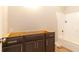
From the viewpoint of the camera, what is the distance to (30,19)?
6.41 ft

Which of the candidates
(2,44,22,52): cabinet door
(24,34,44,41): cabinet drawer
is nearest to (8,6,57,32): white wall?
(24,34,44,41): cabinet drawer

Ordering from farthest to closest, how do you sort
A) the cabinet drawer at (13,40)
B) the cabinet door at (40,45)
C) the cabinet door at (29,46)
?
the cabinet door at (40,45)
the cabinet door at (29,46)
the cabinet drawer at (13,40)

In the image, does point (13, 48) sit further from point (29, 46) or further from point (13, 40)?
point (29, 46)

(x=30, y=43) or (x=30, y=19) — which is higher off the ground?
(x=30, y=19)

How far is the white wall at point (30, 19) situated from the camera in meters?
1.76

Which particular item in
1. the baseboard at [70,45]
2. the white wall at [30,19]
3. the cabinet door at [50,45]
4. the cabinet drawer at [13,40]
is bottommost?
the baseboard at [70,45]

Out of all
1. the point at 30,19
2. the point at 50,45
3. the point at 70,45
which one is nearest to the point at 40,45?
the point at 50,45

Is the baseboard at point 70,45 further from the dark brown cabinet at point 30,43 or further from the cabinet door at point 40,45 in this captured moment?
the cabinet door at point 40,45

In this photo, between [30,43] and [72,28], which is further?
[72,28]

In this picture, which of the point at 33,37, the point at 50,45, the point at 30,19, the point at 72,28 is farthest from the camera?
the point at 72,28

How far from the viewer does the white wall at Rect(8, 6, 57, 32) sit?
5.76 feet

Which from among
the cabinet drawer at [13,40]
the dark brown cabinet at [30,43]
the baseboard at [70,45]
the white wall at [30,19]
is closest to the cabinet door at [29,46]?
the dark brown cabinet at [30,43]
